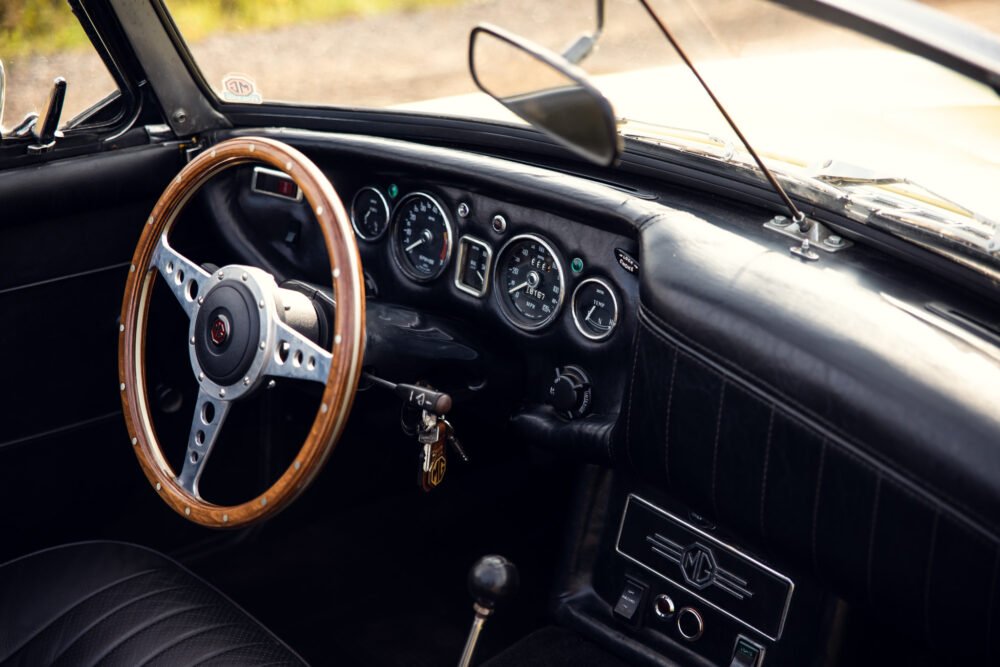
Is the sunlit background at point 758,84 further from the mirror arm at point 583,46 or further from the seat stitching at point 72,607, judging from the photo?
the seat stitching at point 72,607

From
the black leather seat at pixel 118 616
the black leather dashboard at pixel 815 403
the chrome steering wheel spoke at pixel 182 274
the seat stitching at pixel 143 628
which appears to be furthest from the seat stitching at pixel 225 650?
the black leather dashboard at pixel 815 403

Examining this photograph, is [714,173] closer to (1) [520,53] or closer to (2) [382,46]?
(1) [520,53]

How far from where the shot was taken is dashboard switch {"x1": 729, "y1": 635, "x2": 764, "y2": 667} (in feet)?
6.47

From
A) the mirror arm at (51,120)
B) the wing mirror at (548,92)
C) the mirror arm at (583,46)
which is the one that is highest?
the mirror arm at (583,46)

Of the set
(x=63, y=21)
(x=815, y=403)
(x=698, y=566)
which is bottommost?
(x=698, y=566)

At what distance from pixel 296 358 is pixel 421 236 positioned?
62cm

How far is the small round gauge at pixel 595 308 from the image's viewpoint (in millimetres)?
1938

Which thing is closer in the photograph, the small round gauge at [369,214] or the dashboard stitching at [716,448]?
the dashboard stitching at [716,448]

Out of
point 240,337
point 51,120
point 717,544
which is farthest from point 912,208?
point 51,120

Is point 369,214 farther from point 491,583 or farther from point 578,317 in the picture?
point 491,583

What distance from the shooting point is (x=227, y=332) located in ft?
5.91

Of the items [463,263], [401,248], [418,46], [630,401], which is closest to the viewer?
[630,401]

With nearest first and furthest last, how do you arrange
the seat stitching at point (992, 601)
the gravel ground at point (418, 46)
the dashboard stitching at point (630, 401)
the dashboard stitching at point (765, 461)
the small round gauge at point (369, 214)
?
the seat stitching at point (992, 601), the dashboard stitching at point (765, 461), the dashboard stitching at point (630, 401), the gravel ground at point (418, 46), the small round gauge at point (369, 214)

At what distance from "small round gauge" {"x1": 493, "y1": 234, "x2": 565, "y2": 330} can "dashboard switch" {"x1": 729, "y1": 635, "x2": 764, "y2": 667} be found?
2.41ft
